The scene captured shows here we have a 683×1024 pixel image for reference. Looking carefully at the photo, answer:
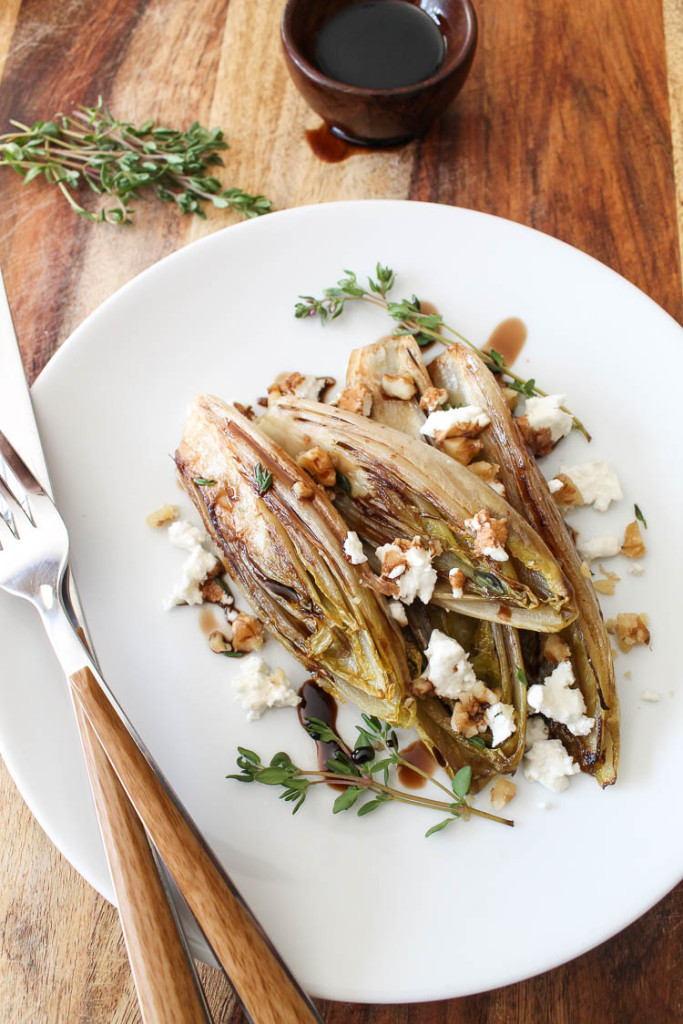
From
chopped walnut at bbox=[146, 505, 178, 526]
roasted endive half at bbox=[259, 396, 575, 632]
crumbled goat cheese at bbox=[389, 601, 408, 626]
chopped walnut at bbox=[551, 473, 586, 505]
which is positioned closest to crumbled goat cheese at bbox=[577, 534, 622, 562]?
chopped walnut at bbox=[551, 473, 586, 505]

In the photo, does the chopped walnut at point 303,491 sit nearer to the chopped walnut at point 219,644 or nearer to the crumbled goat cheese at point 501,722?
the chopped walnut at point 219,644

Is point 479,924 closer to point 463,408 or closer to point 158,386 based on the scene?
point 463,408

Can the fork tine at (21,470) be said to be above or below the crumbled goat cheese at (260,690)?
above

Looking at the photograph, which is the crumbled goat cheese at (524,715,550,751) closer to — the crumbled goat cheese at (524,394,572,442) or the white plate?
the white plate

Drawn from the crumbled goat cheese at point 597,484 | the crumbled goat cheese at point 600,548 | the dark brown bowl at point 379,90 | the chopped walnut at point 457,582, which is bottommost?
the crumbled goat cheese at point 600,548

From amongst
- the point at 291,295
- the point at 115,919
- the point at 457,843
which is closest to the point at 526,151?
the point at 291,295

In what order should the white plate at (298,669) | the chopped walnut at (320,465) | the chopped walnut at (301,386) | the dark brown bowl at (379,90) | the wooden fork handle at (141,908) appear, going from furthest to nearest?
the dark brown bowl at (379,90), the chopped walnut at (301,386), the chopped walnut at (320,465), the white plate at (298,669), the wooden fork handle at (141,908)

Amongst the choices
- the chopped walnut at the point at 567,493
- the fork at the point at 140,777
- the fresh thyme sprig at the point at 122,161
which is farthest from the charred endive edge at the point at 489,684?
the fresh thyme sprig at the point at 122,161

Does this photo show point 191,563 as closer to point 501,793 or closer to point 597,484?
point 501,793
